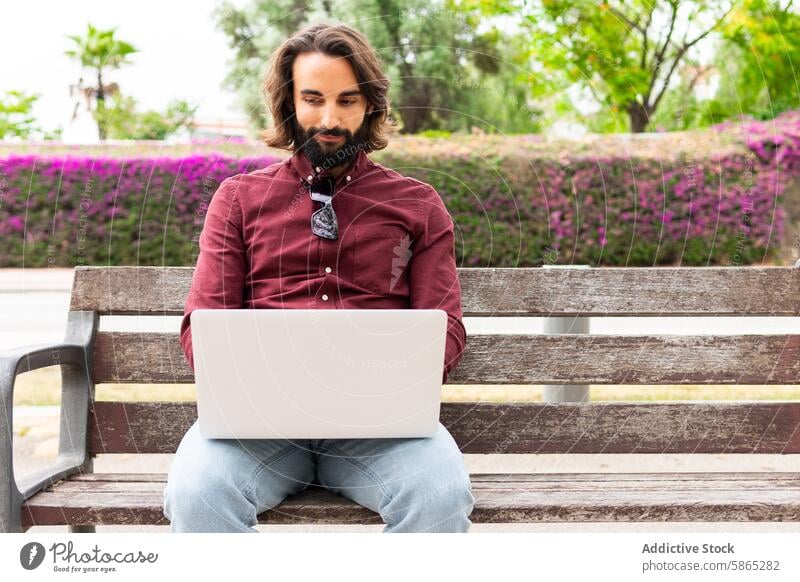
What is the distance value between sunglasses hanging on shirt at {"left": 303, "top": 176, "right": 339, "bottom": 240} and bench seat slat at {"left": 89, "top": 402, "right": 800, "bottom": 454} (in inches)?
26.8

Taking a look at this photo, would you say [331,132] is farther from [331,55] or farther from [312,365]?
[312,365]

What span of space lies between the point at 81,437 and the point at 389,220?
46.6 inches

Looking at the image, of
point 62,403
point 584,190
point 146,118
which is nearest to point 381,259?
point 62,403

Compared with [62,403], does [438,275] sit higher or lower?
higher

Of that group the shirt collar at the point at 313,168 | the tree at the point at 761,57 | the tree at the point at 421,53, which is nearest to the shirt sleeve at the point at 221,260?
the shirt collar at the point at 313,168

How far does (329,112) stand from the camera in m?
2.47

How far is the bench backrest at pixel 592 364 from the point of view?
8.76 feet

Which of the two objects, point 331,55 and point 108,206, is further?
point 108,206

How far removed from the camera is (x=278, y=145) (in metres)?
2.64

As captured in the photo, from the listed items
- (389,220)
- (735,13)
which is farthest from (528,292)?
(735,13)

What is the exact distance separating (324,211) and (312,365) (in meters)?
0.64

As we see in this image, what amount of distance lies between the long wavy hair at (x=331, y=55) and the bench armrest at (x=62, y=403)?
2.85ft

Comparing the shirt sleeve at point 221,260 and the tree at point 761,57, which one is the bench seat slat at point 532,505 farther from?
the tree at point 761,57
